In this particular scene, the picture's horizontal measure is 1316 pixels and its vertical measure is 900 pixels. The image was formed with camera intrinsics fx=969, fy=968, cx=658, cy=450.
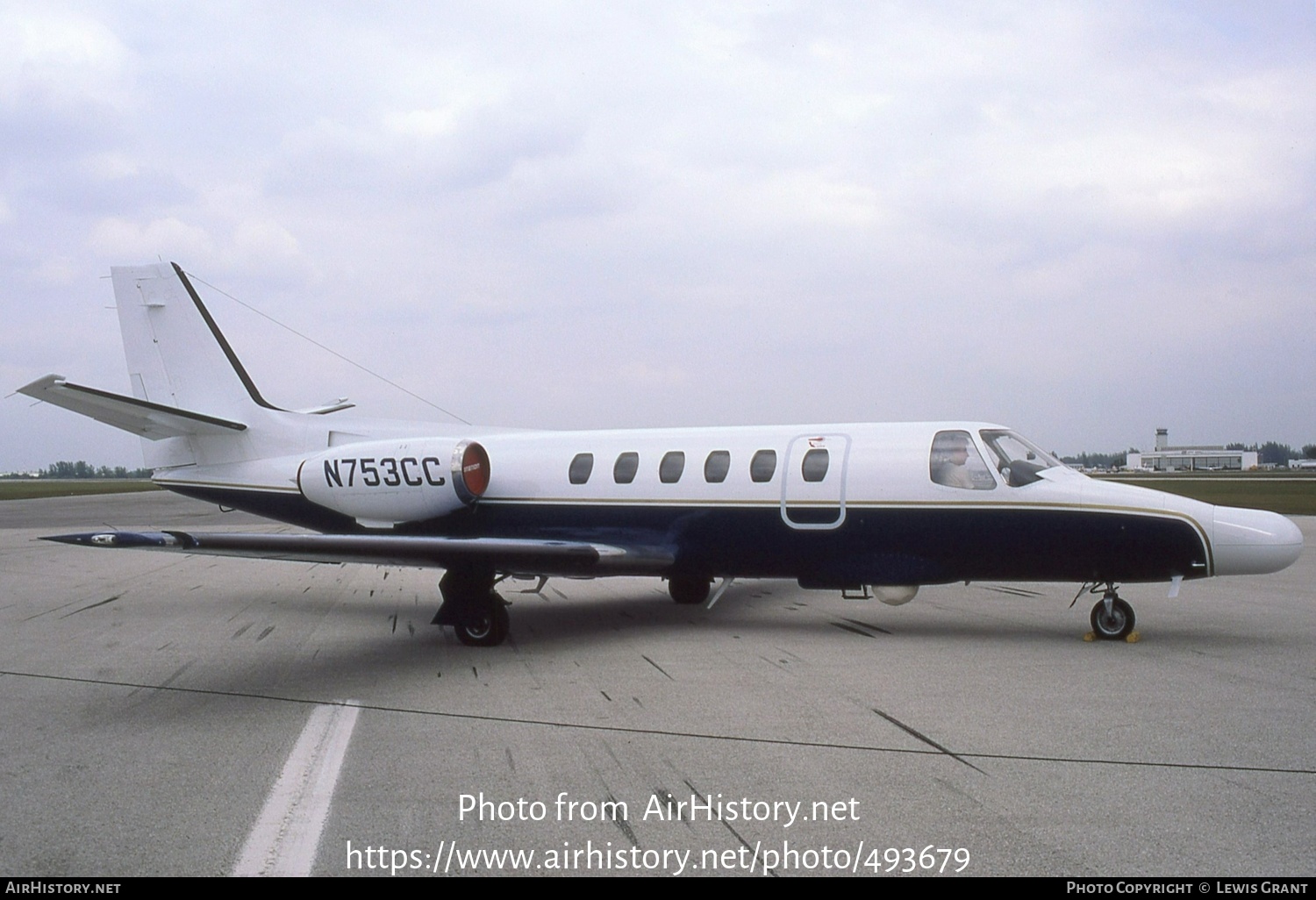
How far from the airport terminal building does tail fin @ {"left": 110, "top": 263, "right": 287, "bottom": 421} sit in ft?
431

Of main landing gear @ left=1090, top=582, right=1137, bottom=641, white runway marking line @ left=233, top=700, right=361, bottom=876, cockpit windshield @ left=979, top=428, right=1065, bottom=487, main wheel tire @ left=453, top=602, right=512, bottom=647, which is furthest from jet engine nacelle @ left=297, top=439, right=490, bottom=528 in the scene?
main landing gear @ left=1090, top=582, right=1137, bottom=641

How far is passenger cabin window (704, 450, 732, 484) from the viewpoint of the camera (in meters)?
11.5

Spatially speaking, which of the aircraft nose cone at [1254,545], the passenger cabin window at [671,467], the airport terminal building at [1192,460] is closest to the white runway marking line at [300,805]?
the passenger cabin window at [671,467]

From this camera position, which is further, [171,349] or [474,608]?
[171,349]

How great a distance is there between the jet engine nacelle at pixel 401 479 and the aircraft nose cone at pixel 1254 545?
838cm

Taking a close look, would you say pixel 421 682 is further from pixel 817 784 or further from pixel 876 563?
pixel 876 563

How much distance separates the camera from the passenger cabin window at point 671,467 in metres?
11.8

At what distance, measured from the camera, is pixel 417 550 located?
31.6ft

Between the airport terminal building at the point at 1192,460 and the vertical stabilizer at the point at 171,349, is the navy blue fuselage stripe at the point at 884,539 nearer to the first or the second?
the vertical stabilizer at the point at 171,349

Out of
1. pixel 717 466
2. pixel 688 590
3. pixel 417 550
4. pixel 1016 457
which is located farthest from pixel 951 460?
pixel 417 550

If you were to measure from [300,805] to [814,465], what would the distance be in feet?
23.5

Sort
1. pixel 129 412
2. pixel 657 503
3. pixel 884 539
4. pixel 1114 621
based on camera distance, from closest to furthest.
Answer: pixel 1114 621, pixel 884 539, pixel 657 503, pixel 129 412

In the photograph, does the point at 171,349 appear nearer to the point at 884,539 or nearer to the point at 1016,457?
the point at 884,539
